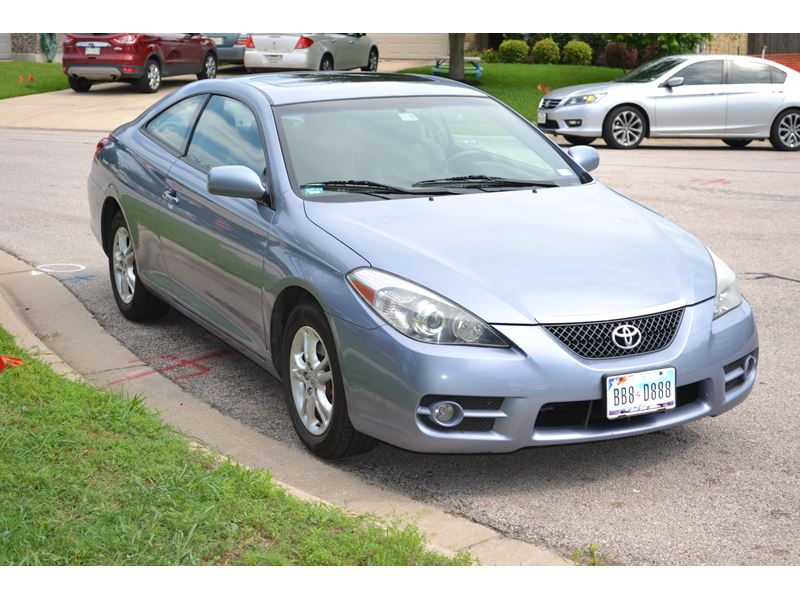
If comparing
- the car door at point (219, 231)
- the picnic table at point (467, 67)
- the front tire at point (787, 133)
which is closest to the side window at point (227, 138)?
the car door at point (219, 231)

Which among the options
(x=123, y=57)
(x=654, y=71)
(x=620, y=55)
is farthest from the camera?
(x=620, y=55)

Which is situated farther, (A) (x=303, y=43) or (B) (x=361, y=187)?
(A) (x=303, y=43)

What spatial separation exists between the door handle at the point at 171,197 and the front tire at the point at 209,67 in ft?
67.4

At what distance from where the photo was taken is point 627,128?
18.5 m

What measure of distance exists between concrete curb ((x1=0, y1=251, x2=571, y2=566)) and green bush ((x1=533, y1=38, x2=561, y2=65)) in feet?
89.1

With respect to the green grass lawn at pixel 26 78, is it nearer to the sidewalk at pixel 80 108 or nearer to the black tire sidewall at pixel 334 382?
the sidewalk at pixel 80 108

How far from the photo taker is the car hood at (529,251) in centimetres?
493

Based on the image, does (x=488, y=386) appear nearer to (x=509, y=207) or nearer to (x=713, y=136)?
(x=509, y=207)

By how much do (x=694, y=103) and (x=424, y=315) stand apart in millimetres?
14766

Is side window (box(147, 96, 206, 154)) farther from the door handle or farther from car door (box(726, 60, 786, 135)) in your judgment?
car door (box(726, 60, 786, 135))

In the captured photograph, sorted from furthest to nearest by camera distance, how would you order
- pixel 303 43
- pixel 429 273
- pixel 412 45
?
pixel 412 45 → pixel 303 43 → pixel 429 273

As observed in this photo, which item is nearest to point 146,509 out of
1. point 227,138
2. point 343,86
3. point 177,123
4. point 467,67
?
point 227,138

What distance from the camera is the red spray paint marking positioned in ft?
22.2

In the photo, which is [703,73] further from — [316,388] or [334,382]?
[334,382]
